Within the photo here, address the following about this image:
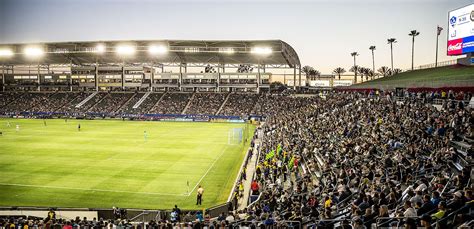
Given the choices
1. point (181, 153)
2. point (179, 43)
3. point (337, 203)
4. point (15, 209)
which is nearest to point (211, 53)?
point (179, 43)

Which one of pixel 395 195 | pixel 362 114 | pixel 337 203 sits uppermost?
pixel 362 114

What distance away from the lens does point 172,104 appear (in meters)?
86.8

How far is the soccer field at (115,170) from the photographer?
2217 cm

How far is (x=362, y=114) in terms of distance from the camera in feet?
95.9

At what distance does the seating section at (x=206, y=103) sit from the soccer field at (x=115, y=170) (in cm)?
3333

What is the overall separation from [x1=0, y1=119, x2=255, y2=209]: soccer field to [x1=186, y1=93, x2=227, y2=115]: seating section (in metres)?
33.3

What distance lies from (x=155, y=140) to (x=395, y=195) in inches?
1515

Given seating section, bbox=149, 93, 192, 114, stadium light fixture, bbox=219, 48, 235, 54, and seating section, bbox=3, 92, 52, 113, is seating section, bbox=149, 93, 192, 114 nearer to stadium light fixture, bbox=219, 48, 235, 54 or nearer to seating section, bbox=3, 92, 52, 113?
stadium light fixture, bbox=219, 48, 235, 54

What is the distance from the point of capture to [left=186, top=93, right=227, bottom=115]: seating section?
81812 mm

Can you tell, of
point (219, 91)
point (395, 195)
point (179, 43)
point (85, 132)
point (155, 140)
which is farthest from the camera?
point (219, 91)

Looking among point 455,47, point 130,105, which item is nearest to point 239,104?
point 130,105

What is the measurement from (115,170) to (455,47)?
35120mm

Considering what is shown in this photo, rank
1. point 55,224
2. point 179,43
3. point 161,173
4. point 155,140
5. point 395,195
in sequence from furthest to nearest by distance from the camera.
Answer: point 179,43
point 155,140
point 161,173
point 55,224
point 395,195

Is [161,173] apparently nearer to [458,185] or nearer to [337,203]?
[337,203]
